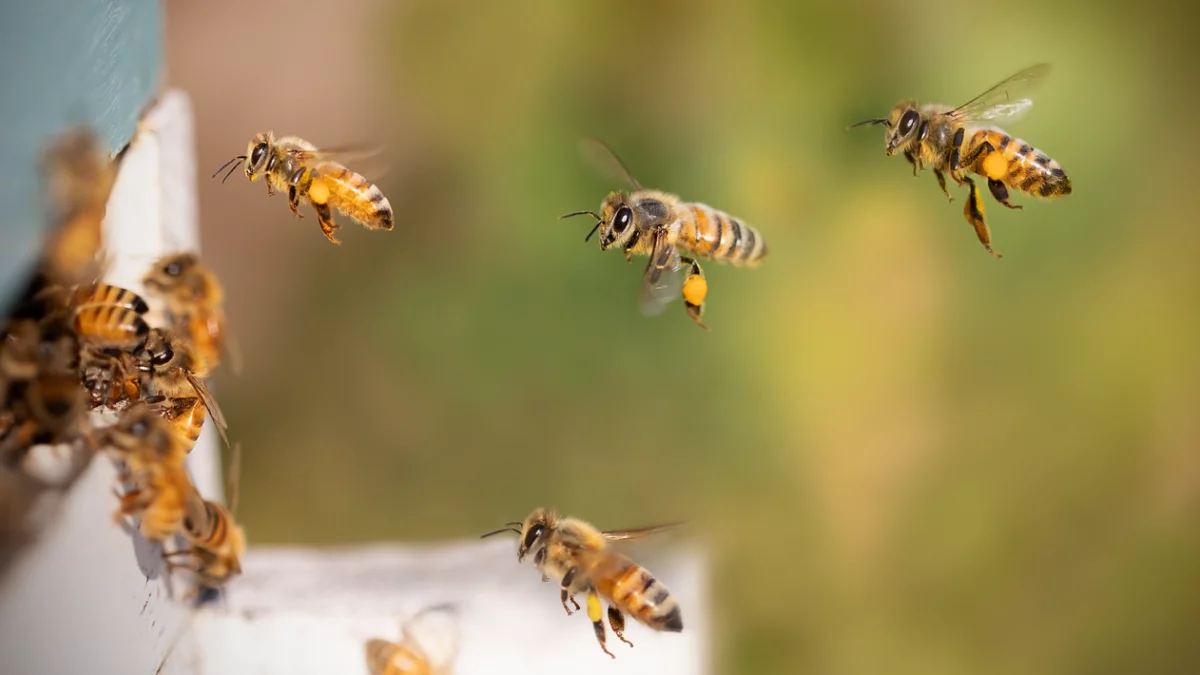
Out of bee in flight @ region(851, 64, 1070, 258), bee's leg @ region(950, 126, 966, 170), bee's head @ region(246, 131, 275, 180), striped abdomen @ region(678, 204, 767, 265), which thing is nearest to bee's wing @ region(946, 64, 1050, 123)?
bee in flight @ region(851, 64, 1070, 258)

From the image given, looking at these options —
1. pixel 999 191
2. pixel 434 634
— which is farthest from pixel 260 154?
pixel 999 191

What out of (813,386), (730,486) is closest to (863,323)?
(813,386)

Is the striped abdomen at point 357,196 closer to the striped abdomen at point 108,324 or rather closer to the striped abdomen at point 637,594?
the striped abdomen at point 108,324

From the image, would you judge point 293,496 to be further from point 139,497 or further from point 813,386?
point 139,497

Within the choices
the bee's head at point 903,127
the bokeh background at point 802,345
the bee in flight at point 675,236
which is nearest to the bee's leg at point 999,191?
A: the bee's head at point 903,127

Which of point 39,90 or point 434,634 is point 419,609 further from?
point 39,90

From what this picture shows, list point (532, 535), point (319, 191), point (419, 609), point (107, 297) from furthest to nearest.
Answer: point (419, 609)
point (532, 535)
point (319, 191)
point (107, 297)

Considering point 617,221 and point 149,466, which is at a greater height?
point 617,221
